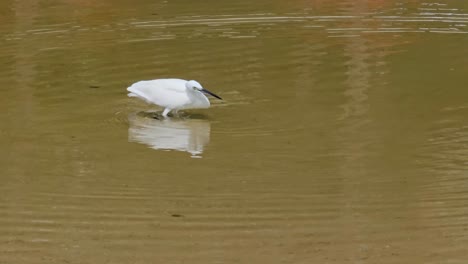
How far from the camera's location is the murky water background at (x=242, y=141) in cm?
625

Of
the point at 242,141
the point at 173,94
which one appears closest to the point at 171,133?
the point at 173,94

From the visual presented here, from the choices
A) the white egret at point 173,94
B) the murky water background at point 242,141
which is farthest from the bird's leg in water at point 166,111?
the murky water background at point 242,141

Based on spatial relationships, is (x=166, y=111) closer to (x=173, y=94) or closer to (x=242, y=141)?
(x=173, y=94)

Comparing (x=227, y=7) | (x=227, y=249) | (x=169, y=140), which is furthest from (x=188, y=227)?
(x=227, y=7)

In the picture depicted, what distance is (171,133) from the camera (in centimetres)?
905

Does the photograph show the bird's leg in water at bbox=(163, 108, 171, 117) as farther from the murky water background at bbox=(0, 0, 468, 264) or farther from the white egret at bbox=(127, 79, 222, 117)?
the murky water background at bbox=(0, 0, 468, 264)

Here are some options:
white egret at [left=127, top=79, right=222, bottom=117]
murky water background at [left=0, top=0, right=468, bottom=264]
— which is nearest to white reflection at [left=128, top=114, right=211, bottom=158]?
murky water background at [left=0, top=0, right=468, bottom=264]

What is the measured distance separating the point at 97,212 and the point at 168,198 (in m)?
0.52

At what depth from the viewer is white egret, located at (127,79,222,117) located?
9.26 m

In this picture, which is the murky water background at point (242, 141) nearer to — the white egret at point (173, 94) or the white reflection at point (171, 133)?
the white reflection at point (171, 133)

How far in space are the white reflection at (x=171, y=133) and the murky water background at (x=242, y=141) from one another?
0.08 feet

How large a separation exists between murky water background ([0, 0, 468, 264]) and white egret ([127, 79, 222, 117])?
0.17m

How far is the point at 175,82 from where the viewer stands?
30.9 ft

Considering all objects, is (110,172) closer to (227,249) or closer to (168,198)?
(168,198)
